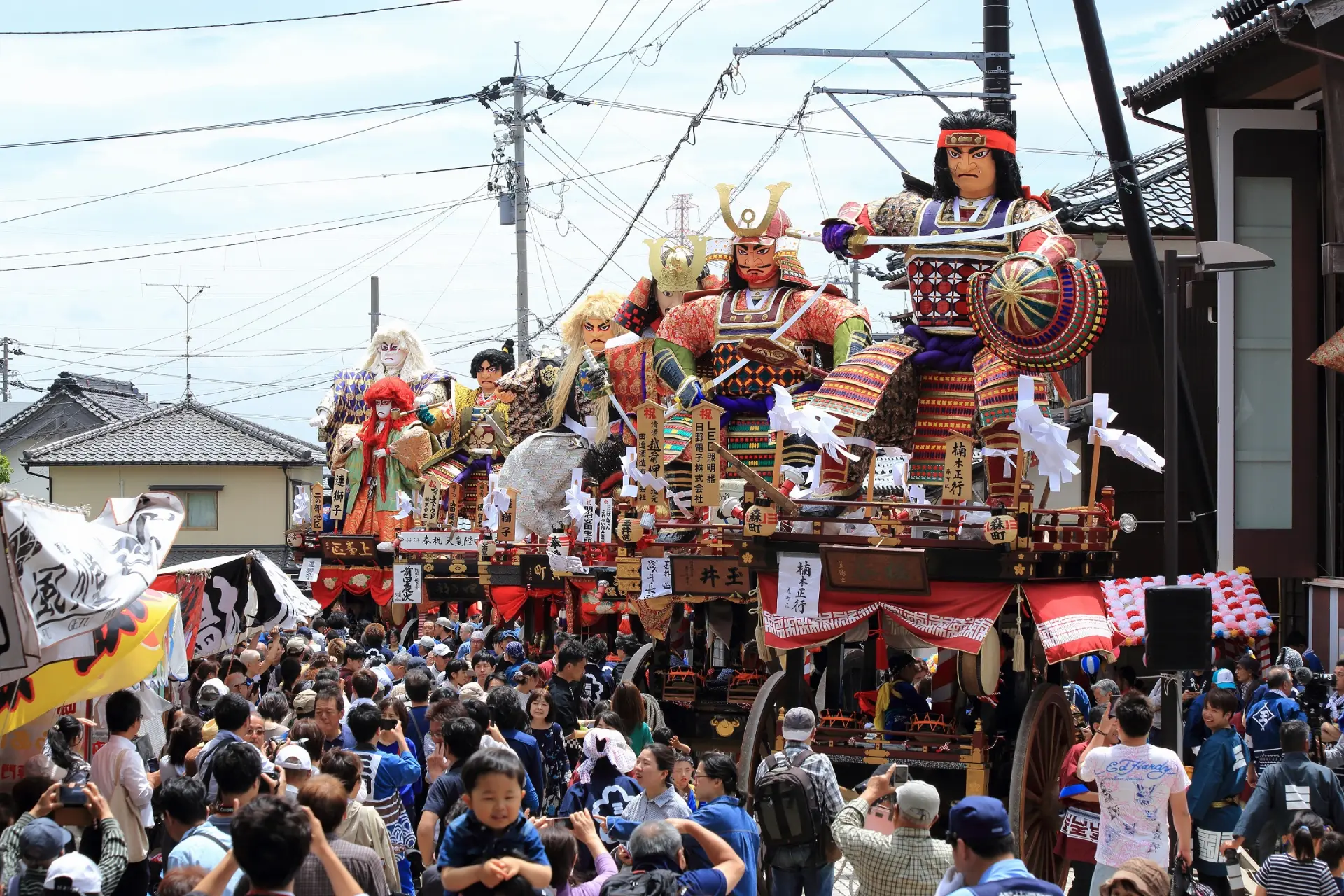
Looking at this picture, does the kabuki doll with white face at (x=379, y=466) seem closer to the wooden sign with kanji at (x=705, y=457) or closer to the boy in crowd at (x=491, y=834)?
the wooden sign with kanji at (x=705, y=457)

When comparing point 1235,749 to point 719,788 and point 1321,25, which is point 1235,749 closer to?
point 719,788

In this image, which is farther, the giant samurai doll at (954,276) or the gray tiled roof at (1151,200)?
the gray tiled roof at (1151,200)

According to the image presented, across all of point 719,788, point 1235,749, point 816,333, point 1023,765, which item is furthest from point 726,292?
point 719,788

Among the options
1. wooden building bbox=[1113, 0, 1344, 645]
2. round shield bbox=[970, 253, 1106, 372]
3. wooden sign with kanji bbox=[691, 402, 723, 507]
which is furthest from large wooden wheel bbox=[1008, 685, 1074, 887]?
wooden building bbox=[1113, 0, 1344, 645]

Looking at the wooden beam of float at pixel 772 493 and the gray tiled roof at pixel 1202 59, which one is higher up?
the gray tiled roof at pixel 1202 59

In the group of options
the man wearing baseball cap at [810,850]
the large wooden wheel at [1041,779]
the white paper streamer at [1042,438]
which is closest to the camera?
the man wearing baseball cap at [810,850]

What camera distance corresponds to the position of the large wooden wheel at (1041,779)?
9570mm

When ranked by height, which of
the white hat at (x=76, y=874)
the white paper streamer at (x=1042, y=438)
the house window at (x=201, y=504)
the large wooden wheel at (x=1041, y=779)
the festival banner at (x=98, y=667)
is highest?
the white paper streamer at (x=1042, y=438)

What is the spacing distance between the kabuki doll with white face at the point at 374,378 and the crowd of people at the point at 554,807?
1525cm

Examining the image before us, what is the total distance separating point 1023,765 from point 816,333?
5.87 metres

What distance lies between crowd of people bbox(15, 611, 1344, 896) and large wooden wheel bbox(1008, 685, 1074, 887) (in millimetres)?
312

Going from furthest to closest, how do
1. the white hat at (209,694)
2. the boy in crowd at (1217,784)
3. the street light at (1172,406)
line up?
the street light at (1172,406) → the white hat at (209,694) → the boy in crowd at (1217,784)

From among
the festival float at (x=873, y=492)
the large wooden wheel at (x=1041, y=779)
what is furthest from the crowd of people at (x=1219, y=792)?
the festival float at (x=873, y=492)

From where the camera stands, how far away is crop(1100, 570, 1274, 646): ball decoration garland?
1490 cm
